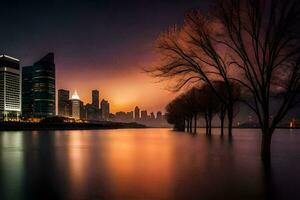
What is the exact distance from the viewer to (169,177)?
1698 centimetres

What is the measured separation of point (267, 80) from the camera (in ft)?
71.5

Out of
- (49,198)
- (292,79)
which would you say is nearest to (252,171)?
(292,79)

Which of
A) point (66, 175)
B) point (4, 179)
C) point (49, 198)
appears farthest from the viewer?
point (66, 175)

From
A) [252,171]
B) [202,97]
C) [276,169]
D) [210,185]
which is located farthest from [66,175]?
[202,97]

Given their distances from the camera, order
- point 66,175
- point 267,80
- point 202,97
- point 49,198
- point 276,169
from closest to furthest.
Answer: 1. point 49,198
2. point 66,175
3. point 276,169
4. point 267,80
5. point 202,97

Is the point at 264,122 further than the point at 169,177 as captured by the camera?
Yes

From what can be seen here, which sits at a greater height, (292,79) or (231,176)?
(292,79)

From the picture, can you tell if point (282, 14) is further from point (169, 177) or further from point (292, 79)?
point (169, 177)

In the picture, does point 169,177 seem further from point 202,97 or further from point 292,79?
point 202,97

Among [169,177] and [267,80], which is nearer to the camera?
[169,177]

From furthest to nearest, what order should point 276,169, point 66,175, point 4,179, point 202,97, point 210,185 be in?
point 202,97 → point 276,169 → point 66,175 → point 4,179 → point 210,185

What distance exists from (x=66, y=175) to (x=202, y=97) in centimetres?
6449

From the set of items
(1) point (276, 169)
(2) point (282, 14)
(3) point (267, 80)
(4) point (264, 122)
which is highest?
(2) point (282, 14)

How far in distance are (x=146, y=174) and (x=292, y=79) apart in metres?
10.7
